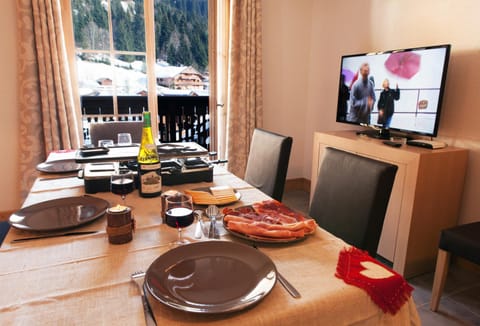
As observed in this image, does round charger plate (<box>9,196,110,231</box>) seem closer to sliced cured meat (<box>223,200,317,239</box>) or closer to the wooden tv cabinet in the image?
sliced cured meat (<box>223,200,317,239</box>)

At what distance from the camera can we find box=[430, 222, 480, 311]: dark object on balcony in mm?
1671

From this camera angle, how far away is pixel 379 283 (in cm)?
79

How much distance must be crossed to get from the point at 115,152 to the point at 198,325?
4.02 feet

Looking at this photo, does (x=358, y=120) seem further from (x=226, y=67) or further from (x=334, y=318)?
(x=334, y=318)

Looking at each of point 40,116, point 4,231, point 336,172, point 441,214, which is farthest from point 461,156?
point 40,116

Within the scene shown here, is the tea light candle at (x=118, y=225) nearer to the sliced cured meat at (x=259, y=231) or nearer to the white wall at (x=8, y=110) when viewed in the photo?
the sliced cured meat at (x=259, y=231)

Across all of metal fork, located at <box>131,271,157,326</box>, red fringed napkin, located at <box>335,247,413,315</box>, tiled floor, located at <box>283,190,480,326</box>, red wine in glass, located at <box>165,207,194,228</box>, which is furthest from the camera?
tiled floor, located at <box>283,190,480,326</box>

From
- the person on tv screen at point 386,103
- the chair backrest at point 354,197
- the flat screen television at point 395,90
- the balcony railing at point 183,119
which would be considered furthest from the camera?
the balcony railing at point 183,119

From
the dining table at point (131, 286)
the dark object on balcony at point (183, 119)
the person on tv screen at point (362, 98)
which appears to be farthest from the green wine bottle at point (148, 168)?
the dark object on balcony at point (183, 119)

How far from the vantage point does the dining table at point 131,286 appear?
27.1 inches

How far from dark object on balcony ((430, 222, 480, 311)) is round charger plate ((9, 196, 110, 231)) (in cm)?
170

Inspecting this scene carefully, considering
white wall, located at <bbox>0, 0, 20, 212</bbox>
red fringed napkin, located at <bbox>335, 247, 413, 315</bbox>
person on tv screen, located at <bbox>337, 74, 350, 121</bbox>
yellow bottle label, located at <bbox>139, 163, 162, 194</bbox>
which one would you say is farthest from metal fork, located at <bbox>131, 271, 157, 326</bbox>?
white wall, located at <bbox>0, 0, 20, 212</bbox>

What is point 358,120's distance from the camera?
9.11ft

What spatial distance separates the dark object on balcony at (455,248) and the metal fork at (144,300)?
1631 millimetres
